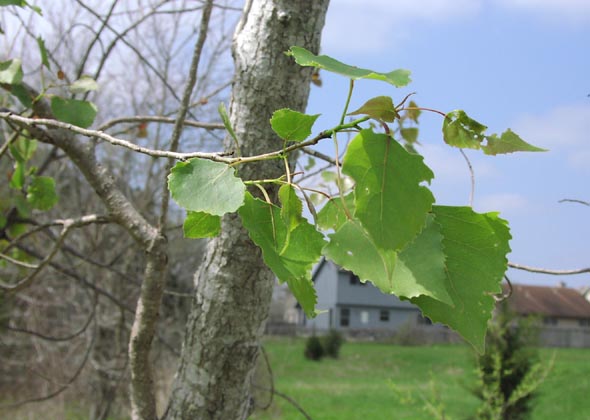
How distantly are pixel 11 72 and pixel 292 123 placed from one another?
2.62ft

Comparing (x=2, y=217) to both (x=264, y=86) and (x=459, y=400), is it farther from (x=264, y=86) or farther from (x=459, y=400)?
(x=459, y=400)

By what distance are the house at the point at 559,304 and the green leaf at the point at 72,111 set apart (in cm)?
2549

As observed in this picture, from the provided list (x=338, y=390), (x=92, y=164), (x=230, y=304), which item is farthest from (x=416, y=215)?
(x=338, y=390)

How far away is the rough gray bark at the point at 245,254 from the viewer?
922mm

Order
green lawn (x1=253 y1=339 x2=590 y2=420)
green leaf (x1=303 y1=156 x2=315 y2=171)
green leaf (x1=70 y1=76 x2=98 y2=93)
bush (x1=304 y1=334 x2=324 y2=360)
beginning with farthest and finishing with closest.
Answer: bush (x1=304 y1=334 x2=324 y2=360)
green lawn (x1=253 y1=339 x2=590 y2=420)
green leaf (x1=303 y1=156 x2=315 y2=171)
green leaf (x1=70 y1=76 x2=98 y2=93)

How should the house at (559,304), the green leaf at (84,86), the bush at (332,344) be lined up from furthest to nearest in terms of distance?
1. the house at (559,304)
2. the bush at (332,344)
3. the green leaf at (84,86)

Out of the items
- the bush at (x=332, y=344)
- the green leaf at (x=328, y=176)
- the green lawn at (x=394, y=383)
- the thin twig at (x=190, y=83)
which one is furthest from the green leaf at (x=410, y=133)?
the bush at (x=332, y=344)

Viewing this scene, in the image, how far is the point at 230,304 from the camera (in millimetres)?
924

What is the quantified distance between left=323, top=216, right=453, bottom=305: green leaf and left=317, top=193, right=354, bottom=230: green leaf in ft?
0.13

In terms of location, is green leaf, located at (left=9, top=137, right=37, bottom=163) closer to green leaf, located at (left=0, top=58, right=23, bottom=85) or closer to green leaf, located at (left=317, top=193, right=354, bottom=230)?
green leaf, located at (left=0, top=58, right=23, bottom=85)

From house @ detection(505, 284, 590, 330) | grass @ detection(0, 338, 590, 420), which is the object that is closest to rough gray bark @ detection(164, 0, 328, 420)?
grass @ detection(0, 338, 590, 420)

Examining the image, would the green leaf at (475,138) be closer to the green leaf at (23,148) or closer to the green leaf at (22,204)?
the green leaf at (23,148)

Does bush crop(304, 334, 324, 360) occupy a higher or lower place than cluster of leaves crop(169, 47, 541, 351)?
lower

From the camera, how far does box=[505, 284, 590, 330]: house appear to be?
25000 mm
